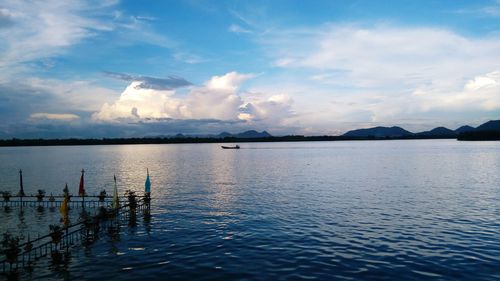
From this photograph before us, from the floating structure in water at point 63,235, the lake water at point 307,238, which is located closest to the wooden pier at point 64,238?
the floating structure in water at point 63,235

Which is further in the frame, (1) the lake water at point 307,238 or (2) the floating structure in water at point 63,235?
(2) the floating structure in water at point 63,235

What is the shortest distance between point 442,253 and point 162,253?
22841mm

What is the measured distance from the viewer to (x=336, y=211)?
46.8 meters

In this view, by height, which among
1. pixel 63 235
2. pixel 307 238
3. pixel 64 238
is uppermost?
pixel 63 235

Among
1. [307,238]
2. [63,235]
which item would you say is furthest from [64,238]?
[307,238]

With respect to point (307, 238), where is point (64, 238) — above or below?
below

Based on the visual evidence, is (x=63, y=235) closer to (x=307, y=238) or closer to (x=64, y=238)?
(x=64, y=238)

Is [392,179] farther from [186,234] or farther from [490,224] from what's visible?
[186,234]

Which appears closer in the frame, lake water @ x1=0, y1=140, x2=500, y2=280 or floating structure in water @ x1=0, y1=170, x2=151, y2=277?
lake water @ x1=0, y1=140, x2=500, y2=280

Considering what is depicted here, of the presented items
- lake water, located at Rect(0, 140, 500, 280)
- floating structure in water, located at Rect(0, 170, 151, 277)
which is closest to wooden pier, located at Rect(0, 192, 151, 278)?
floating structure in water, located at Rect(0, 170, 151, 277)

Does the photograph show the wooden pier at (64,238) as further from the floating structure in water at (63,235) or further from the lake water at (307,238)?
the lake water at (307,238)

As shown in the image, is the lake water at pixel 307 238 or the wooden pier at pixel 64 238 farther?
the wooden pier at pixel 64 238

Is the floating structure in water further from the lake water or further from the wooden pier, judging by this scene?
the lake water

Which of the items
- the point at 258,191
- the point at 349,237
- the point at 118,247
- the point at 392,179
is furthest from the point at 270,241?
the point at 392,179
